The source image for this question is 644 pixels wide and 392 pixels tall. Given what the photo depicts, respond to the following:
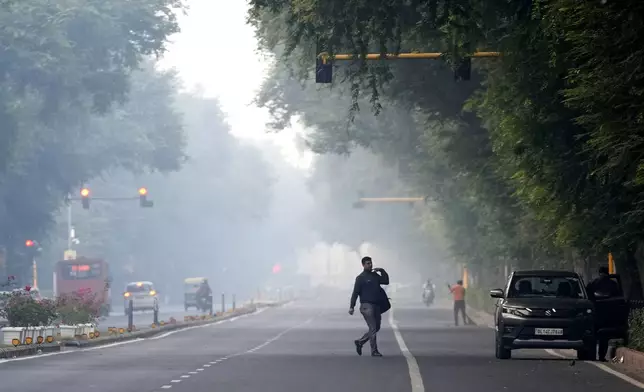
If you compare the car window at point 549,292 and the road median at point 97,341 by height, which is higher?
the car window at point 549,292

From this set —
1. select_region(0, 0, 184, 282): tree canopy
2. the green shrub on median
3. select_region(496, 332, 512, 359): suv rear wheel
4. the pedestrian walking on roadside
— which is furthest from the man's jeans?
select_region(0, 0, 184, 282): tree canopy

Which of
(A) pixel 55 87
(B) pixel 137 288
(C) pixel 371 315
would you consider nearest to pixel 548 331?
(C) pixel 371 315

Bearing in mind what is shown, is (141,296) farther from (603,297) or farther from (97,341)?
(603,297)

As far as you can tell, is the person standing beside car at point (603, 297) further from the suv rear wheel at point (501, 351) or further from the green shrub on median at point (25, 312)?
the green shrub on median at point (25, 312)

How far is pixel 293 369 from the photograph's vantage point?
1064 inches

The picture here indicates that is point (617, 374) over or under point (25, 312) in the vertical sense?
under

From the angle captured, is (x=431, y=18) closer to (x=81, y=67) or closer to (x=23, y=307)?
(x=23, y=307)

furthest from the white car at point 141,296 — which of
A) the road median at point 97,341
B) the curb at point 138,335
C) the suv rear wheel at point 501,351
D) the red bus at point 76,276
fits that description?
the suv rear wheel at point 501,351

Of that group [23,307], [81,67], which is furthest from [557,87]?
[81,67]

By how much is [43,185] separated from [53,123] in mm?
4635

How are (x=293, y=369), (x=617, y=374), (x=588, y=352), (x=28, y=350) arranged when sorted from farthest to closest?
(x=28, y=350), (x=588, y=352), (x=293, y=369), (x=617, y=374)

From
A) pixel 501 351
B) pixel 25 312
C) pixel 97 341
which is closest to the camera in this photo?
pixel 501 351

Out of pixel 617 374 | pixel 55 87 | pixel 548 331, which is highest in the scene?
pixel 55 87

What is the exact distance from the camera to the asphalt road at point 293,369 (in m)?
22.4
